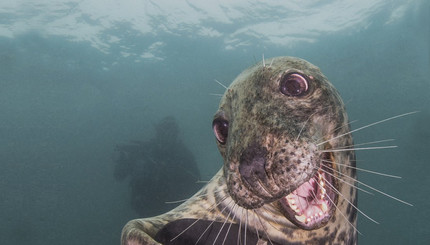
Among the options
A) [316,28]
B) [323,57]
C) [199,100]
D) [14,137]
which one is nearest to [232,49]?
[316,28]

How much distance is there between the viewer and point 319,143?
1550mm

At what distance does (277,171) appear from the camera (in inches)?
54.0

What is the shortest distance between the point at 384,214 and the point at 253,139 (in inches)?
1700

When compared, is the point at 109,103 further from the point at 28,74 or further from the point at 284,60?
the point at 284,60

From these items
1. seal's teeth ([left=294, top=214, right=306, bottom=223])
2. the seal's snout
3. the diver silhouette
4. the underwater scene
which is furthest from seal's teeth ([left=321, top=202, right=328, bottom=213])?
the diver silhouette

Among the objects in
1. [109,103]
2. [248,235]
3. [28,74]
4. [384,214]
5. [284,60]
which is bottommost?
[384,214]

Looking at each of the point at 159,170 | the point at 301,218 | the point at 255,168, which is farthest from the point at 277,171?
the point at 159,170

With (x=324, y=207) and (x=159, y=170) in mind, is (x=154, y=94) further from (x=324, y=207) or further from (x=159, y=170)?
(x=324, y=207)

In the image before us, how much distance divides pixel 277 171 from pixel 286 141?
165 millimetres

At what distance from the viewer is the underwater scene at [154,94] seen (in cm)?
2366

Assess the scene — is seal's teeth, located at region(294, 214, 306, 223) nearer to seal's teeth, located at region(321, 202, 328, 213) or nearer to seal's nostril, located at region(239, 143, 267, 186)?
seal's teeth, located at region(321, 202, 328, 213)

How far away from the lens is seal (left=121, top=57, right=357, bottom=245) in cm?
142

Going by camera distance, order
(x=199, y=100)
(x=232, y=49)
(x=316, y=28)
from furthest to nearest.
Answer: (x=199, y=100)
(x=232, y=49)
(x=316, y=28)

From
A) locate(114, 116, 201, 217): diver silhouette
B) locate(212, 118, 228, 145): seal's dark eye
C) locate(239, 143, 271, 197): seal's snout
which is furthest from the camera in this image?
locate(114, 116, 201, 217): diver silhouette
